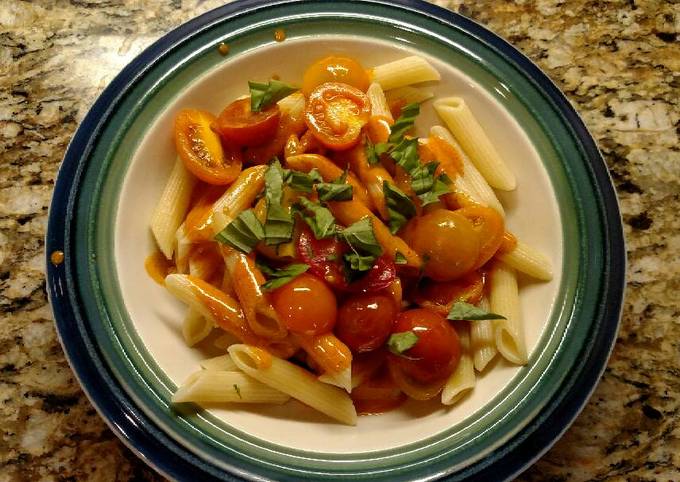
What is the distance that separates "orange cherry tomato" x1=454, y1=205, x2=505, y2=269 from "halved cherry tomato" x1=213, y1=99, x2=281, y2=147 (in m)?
0.51

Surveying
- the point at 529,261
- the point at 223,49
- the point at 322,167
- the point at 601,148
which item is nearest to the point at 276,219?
the point at 322,167

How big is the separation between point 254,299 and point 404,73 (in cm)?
70

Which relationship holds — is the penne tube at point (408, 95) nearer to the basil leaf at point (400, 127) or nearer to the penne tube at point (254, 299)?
the basil leaf at point (400, 127)

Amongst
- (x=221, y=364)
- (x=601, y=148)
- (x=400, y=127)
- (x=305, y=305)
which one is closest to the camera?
(x=305, y=305)

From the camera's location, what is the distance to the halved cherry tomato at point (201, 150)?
5.30 feet

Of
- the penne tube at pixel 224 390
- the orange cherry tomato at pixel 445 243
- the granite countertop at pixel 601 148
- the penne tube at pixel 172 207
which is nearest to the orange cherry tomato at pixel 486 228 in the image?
the orange cherry tomato at pixel 445 243

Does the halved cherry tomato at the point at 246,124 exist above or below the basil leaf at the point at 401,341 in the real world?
above

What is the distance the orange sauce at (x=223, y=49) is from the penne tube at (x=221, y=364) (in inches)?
30.0

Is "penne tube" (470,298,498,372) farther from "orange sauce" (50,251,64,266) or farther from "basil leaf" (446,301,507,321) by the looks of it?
"orange sauce" (50,251,64,266)

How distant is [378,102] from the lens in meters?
1.68

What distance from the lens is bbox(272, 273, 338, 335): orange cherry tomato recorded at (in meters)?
1.43

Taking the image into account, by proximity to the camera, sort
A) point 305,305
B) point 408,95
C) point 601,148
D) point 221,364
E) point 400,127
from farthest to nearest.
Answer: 1. point 601,148
2. point 408,95
3. point 400,127
4. point 221,364
5. point 305,305

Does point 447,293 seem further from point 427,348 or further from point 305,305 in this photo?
point 305,305

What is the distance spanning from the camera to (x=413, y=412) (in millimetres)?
1573
